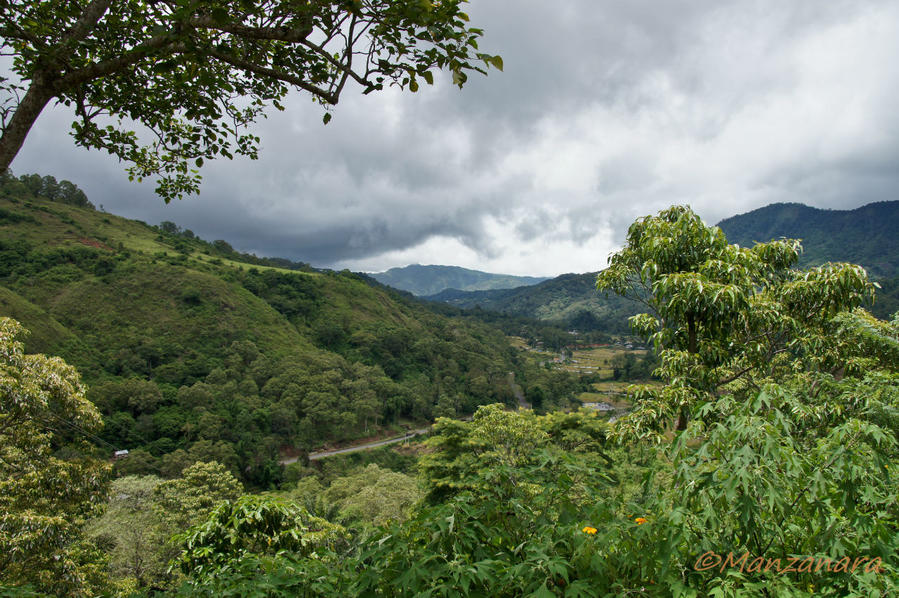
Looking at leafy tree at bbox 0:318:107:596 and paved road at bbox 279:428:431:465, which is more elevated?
leafy tree at bbox 0:318:107:596

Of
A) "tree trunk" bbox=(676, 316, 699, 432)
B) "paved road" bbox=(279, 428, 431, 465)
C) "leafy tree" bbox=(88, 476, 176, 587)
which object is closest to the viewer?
"tree trunk" bbox=(676, 316, 699, 432)

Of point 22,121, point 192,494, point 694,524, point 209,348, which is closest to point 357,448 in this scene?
point 209,348

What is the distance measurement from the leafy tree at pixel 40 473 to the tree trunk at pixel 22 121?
532 cm

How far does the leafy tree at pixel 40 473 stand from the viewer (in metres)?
5.92

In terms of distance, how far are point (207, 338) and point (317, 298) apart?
31.6 metres

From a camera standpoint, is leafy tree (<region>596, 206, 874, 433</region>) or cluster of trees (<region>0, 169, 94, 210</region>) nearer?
leafy tree (<region>596, 206, 874, 433</region>)

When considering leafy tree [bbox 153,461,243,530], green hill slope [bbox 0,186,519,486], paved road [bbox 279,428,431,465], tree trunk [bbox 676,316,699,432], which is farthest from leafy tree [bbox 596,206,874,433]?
paved road [bbox 279,428,431,465]

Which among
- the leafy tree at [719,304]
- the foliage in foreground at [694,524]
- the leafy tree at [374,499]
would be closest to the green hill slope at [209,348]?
the leafy tree at [374,499]

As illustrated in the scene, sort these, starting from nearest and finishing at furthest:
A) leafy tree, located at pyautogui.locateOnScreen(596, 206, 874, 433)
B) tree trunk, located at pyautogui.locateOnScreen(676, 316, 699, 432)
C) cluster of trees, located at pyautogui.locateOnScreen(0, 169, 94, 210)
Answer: leafy tree, located at pyautogui.locateOnScreen(596, 206, 874, 433) → tree trunk, located at pyautogui.locateOnScreen(676, 316, 699, 432) → cluster of trees, located at pyautogui.locateOnScreen(0, 169, 94, 210)

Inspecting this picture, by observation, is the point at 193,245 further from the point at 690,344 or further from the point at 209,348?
the point at 690,344

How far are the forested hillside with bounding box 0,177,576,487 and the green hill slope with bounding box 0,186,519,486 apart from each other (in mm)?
236

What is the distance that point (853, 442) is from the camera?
1.87 meters

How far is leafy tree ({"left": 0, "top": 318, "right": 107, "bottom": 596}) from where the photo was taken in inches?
233

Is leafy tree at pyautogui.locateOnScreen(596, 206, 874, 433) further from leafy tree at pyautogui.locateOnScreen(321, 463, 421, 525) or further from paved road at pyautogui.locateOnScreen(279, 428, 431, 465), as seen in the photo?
paved road at pyautogui.locateOnScreen(279, 428, 431, 465)
